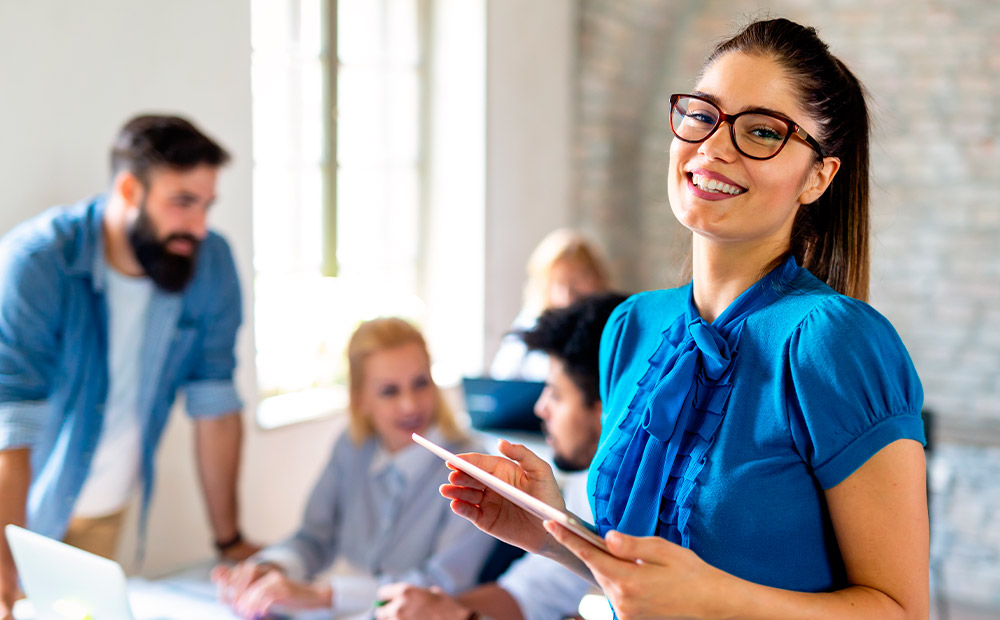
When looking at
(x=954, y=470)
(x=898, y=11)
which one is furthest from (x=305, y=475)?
(x=898, y=11)

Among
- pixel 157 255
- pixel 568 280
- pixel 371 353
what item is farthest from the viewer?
pixel 568 280

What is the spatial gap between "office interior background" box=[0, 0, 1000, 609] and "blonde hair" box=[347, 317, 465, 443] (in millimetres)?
788

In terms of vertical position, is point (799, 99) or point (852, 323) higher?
point (799, 99)

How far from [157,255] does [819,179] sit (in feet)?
6.13

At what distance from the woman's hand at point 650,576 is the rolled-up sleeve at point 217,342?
6.71 ft

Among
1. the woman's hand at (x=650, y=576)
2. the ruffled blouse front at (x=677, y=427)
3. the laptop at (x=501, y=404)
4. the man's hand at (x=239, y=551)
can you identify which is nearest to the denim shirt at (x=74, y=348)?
the man's hand at (x=239, y=551)

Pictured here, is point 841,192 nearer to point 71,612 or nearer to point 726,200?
point 726,200

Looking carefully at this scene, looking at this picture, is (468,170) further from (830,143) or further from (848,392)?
(848,392)

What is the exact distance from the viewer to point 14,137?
2.46 meters

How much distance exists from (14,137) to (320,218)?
1.65 metres

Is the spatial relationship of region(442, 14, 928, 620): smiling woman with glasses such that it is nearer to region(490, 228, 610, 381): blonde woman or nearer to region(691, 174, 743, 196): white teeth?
region(691, 174, 743, 196): white teeth

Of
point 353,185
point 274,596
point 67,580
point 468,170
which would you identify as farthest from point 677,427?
point 468,170

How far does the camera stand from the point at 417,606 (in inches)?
74.2

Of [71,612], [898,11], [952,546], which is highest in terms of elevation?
[898,11]
